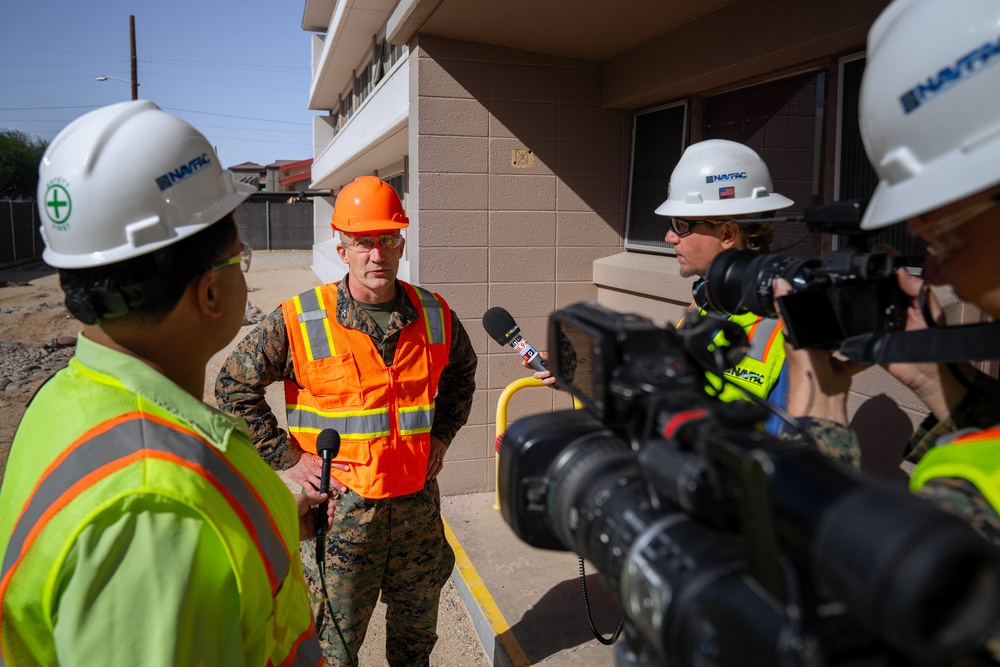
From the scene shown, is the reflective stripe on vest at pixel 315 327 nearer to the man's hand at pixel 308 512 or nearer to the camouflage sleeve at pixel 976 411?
the man's hand at pixel 308 512

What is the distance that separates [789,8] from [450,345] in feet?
7.84

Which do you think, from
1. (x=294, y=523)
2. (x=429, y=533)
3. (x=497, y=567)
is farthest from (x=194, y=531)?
(x=497, y=567)

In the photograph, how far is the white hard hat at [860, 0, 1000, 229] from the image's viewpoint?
3.43 feet

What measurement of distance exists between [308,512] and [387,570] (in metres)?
1.13

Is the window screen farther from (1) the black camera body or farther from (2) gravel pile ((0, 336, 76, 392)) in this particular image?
(2) gravel pile ((0, 336, 76, 392))

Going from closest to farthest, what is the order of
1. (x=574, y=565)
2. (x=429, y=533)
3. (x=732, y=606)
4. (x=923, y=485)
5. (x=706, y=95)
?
1. (x=732, y=606)
2. (x=923, y=485)
3. (x=429, y=533)
4. (x=574, y=565)
5. (x=706, y=95)

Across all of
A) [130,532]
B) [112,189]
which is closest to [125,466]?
[130,532]

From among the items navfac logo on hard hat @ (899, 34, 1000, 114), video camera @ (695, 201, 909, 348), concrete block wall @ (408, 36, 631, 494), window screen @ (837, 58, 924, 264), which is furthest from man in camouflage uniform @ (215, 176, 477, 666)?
navfac logo on hard hat @ (899, 34, 1000, 114)

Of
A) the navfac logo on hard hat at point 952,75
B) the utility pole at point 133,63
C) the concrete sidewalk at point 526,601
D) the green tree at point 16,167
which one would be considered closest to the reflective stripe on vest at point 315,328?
the concrete sidewalk at point 526,601

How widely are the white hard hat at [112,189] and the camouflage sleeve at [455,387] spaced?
1999 mm

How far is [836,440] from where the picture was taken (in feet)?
5.33

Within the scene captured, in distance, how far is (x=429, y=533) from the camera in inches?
130

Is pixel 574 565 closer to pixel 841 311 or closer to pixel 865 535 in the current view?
pixel 841 311

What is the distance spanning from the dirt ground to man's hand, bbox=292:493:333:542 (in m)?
1.78
